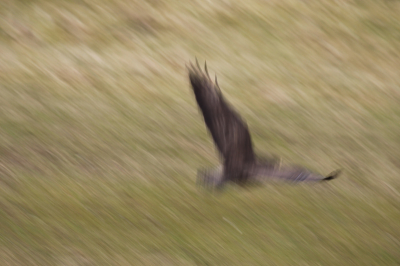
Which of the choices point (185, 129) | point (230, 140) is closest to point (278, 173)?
point (230, 140)

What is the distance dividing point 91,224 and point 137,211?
0.28 metres

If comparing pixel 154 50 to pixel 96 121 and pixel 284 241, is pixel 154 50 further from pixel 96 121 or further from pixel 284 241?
pixel 284 241

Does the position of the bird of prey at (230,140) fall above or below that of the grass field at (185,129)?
above

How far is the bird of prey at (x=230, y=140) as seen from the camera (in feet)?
9.15

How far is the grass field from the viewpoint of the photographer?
11.0ft

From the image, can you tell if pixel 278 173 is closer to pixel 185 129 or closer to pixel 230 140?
pixel 230 140

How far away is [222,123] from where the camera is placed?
283cm

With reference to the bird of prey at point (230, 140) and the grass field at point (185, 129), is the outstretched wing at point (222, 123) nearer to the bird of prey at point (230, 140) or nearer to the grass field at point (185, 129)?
the bird of prey at point (230, 140)

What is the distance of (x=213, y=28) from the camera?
509 cm

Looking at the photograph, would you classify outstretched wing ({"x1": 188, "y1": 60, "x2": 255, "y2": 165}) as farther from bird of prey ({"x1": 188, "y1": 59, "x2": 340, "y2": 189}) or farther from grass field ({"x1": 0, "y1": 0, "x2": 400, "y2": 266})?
grass field ({"x1": 0, "y1": 0, "x2": 400, "y2": 266})

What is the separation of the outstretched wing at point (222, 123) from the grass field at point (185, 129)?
664 millimetres

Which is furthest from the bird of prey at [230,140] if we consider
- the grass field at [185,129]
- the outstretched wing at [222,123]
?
the grass field at [185,129]

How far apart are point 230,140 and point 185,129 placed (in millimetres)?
1338

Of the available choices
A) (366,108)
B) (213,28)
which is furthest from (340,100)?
(213,28)
